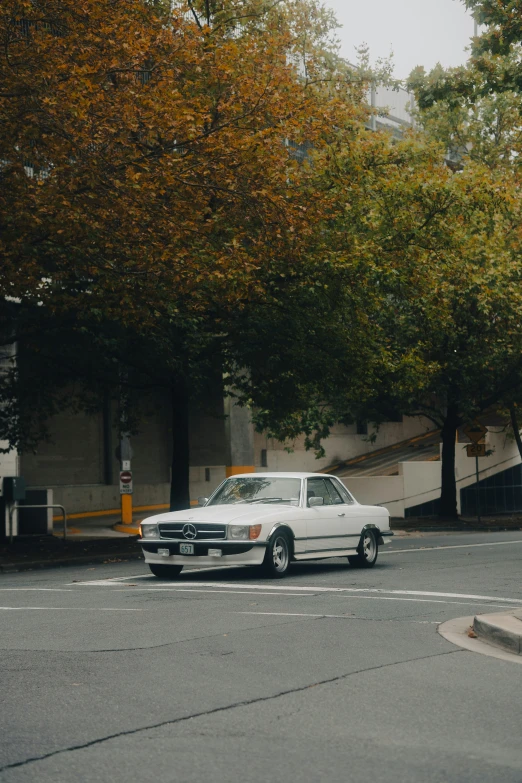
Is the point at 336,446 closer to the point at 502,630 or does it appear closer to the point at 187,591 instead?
the point at 187,591

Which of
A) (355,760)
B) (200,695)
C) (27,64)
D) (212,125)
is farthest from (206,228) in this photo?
(355,760)

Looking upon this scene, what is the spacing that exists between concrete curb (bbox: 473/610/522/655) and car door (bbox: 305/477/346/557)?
223 inches

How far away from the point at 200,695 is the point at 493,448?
38755mm

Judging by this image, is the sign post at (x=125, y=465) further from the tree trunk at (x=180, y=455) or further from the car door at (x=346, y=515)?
the car door at (x=346, y=515)

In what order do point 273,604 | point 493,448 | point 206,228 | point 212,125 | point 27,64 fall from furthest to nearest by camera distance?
point 493,448, point 212,125, point 206,228, point 27,64, point 273,604

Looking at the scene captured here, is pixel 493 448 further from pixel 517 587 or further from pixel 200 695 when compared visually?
pixel 200 695

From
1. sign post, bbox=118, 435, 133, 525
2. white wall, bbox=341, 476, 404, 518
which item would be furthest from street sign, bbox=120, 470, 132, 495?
white wall, bbox=341, 476, 404, 518

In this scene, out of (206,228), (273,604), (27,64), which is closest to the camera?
(273,604)

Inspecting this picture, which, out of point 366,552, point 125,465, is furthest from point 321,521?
point 125,465

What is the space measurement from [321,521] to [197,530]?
7.17ft

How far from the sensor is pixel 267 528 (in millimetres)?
15117

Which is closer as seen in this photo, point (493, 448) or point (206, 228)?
point (206, 228)

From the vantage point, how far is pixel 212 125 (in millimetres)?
21609

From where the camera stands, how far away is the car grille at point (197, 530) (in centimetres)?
1496
